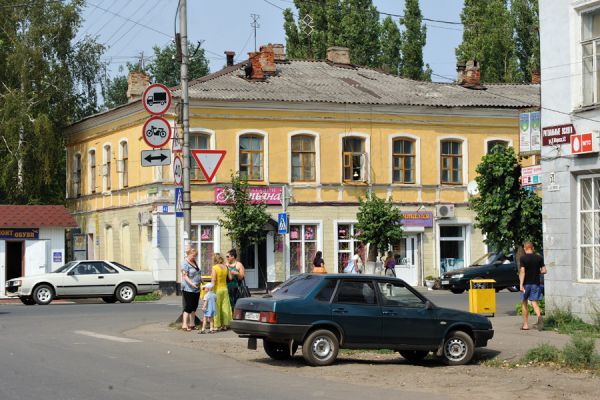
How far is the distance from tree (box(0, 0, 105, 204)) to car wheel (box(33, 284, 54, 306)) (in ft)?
59.3

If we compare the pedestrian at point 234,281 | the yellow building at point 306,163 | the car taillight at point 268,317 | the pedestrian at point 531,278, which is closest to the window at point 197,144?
the yellow building at point 306,163

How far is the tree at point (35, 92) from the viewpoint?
53938 millimetres

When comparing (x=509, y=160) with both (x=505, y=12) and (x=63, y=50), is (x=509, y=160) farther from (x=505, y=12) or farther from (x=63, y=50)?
(x=505, y=12)

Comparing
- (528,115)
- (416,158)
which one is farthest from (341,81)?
(528,115)

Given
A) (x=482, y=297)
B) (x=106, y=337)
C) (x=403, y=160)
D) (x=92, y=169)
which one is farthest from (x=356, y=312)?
(x=92, y=169)

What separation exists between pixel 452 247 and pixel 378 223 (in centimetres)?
618

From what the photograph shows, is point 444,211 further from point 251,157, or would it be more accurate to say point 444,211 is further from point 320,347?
point 320,347

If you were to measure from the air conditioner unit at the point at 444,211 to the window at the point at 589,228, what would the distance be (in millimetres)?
25802

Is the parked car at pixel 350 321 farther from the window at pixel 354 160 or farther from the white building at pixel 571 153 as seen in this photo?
the window at pixel 354 160

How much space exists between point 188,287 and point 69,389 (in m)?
10.1

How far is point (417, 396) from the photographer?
45.7 feet

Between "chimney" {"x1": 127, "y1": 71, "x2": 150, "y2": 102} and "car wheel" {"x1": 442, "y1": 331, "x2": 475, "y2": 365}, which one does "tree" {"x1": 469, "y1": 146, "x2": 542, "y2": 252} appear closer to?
"car wheel" {"x1": 442, "y1": 331, "x2": 475, "y2": 365}

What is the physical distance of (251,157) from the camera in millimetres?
46062

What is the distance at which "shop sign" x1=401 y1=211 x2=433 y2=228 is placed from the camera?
48.2 metres
